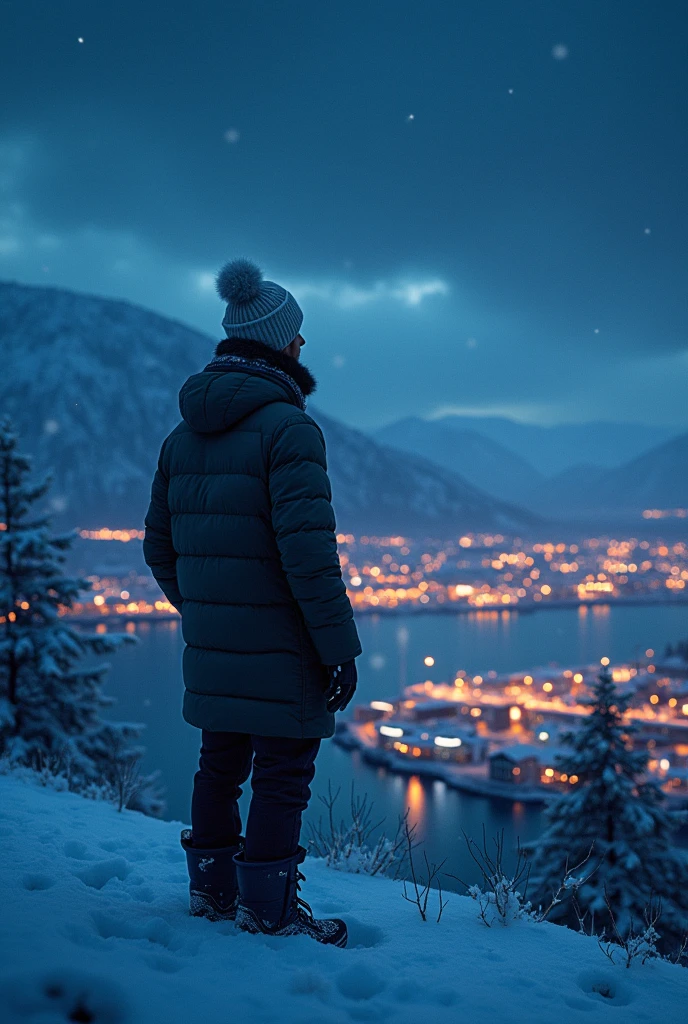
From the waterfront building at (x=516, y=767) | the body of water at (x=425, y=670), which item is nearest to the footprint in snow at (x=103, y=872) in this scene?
the body of water at (x=425, y=670)

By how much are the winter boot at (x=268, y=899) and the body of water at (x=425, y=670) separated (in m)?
4.16

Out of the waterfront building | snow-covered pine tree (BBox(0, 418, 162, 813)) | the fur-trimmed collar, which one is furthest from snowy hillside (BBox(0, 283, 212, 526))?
the fur-trimmed collar

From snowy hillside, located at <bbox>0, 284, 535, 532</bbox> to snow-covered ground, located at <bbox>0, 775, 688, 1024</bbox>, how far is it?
303 feet

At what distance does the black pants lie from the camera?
179cm

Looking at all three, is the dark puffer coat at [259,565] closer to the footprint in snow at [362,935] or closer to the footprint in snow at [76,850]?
the footprint in snow at [362,935]

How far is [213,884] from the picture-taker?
1931 millimetres

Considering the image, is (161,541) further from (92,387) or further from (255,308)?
(92,387)

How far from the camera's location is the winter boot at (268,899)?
1.78 m

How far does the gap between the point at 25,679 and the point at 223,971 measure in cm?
545

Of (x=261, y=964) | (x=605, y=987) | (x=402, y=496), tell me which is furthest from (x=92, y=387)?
(x=605, y=987)

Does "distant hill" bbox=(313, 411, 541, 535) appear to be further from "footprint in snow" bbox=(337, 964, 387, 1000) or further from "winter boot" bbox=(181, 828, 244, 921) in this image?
"footprint in snow" bbox=(337, 964, 387, 1000)

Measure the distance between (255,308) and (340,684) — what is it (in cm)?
106

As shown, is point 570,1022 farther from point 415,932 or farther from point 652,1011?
point 415,932

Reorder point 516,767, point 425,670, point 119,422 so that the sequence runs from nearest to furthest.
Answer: point 516,767 → point 425,670 → point 119,422
